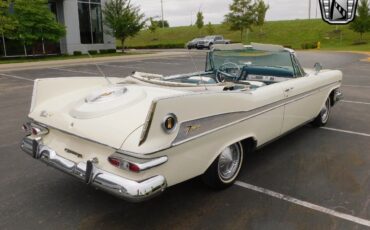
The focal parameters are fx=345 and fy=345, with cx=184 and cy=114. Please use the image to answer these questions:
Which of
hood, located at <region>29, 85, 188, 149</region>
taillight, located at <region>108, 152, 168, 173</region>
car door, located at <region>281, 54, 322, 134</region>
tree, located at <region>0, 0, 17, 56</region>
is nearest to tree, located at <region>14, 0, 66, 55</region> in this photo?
tree, located at <region>0, 0, 17, 56</region>

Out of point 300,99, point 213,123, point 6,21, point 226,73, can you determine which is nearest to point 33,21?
point 6,21

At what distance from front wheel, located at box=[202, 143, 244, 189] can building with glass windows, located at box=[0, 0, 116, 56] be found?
24.0 metres

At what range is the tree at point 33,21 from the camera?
844 inches

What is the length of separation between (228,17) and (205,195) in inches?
1774

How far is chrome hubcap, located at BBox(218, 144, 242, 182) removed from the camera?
357 centimetres

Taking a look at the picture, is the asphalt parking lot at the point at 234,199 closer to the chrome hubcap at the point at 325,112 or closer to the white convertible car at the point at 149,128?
the white convertible car at the point at 149,128

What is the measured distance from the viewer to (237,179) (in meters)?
3.92

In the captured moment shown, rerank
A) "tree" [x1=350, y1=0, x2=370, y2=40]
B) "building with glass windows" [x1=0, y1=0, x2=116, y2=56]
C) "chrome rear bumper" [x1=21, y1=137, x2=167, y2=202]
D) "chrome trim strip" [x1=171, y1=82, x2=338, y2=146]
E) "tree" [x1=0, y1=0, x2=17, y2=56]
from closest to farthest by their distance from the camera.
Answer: "chrome rear bumper" [x1=21, y1=137, x2=167, y2=202] → "chrome trim strip" [x1=171, y1=82, x2=338, y2=146] → "tree" [x1=0, y1=0, x2=17, y2=56] → "building with glass windows" [x1=0, y1=0, x2=116, y2=56] → "tree" [x1=350, y1=0, x2=370, y2=40]

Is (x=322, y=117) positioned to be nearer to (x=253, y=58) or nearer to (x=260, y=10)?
(x=253, y=58)

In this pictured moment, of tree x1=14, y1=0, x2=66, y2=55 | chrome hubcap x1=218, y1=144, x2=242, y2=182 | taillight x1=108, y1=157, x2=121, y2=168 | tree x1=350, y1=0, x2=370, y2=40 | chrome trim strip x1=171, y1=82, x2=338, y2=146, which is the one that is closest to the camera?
taillight x1=108, y1=157, x2=121, y2=168

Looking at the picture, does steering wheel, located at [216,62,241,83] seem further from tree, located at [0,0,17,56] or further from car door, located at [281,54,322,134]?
tree, located at [0,0,17,56]

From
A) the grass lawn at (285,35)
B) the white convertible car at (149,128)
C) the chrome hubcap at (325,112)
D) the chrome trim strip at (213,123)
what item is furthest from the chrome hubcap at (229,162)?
the grass lawn at (285,35)

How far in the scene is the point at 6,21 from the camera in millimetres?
20297

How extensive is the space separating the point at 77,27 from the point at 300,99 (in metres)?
25.4
